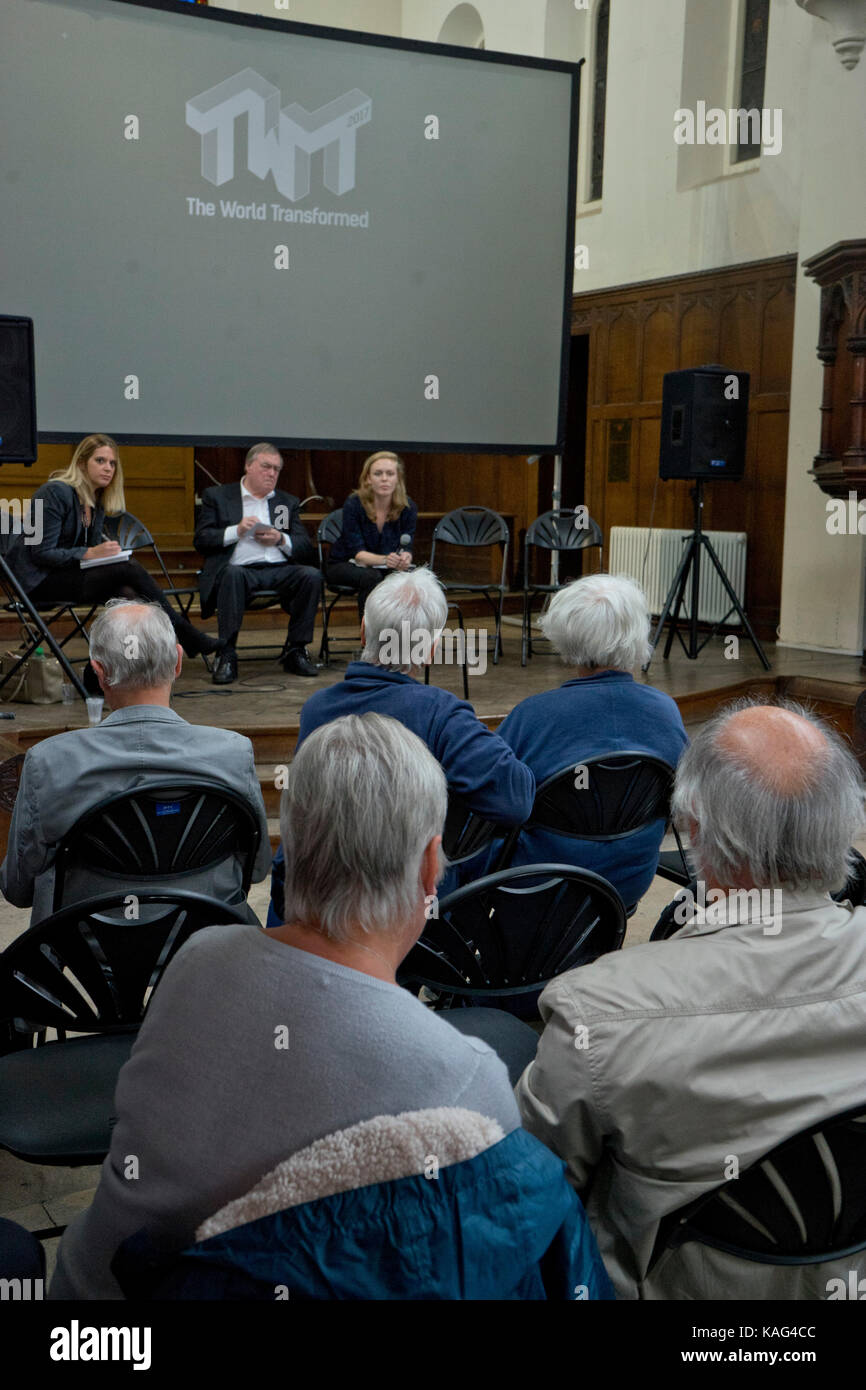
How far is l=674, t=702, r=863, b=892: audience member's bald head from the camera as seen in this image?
1.34m

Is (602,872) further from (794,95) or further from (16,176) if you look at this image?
(794,95)

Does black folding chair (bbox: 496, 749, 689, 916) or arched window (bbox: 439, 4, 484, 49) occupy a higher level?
arched window (bbox: 439, 4, 484, 49)

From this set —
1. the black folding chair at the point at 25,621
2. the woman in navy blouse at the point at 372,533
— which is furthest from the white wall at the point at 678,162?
the black folding chair at the point at 25,621

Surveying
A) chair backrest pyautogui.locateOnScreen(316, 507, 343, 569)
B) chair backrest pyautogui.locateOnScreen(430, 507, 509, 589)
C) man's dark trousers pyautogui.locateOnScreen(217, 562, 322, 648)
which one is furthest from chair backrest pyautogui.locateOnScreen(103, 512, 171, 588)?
chair backrest pyautogui.locateOnScreen(430, 507, 509, 589)

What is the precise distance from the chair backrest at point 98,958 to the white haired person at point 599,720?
972 millimetres

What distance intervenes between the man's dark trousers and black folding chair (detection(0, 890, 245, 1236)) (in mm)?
3927

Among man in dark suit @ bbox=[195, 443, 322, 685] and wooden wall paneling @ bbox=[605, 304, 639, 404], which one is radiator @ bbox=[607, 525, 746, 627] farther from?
man in dark suit @ bbox=[195, 443, 322, 685]

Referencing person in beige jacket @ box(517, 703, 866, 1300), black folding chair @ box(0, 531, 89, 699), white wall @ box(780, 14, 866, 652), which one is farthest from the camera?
white wall @ box(780, 14, 866, 652)

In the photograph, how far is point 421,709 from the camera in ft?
8.26

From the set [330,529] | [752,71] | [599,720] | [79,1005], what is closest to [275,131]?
[330,529]

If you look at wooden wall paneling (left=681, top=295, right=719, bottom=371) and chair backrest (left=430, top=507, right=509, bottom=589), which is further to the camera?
wooden wall paneling (left=681, top=295, right=719, bottom=371)

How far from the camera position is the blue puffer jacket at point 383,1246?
99 centimetres

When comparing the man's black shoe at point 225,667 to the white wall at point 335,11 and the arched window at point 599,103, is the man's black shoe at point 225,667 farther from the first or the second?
the white wall at point 335,11

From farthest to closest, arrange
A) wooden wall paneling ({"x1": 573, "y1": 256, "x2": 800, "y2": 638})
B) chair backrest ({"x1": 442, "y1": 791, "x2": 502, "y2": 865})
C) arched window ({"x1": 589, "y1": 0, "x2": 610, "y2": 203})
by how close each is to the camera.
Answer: arched window ({"x1": 589, "y1": 0, "x2": 610, "y2": 203}), wooden wall paneling ({"x1": 573, "y1": 256, "x2": 800, "y2": 638}), chair backrest ({"x1": 442, "y1": 791, "x2": 502, "y2": 865})
